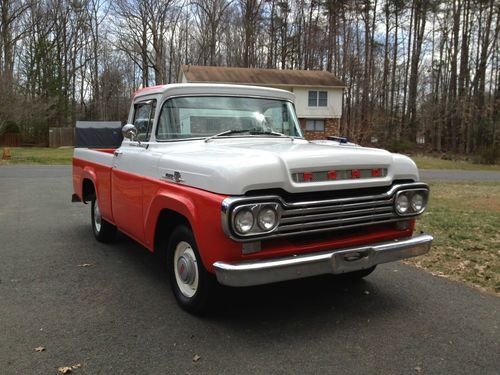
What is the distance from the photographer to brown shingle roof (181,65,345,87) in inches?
1355

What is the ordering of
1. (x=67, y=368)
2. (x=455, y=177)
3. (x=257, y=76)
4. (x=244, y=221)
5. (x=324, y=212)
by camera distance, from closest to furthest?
(x=67, y=368) < (x=244, y=221) < (x=324, y=212) < (x=455, y=177) < (x=257, y=76)

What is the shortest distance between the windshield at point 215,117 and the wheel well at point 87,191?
7.95ft

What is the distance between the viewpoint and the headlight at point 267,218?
3244mm

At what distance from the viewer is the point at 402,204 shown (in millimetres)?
3990

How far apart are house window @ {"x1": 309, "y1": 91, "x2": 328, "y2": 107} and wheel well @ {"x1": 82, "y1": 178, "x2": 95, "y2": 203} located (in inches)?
1251

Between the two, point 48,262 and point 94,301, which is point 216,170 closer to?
point 94,301

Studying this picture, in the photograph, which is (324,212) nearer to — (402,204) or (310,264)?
(310,264)

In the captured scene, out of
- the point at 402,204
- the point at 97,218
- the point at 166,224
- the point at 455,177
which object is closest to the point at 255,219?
the point at 166,224

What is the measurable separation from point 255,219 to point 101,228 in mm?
3767

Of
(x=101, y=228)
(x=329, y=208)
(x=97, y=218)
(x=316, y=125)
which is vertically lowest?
(x=101, y=228)

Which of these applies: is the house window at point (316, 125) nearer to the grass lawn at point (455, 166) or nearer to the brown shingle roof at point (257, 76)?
the brown shingle roof at point (257, 76)

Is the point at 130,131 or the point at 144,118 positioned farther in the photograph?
the point at 144,118

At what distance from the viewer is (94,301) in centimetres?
424

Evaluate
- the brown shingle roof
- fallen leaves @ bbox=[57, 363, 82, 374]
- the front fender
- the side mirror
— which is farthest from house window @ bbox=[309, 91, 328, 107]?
fallen leaves @ bbox=[57, 363, 82, 374]
